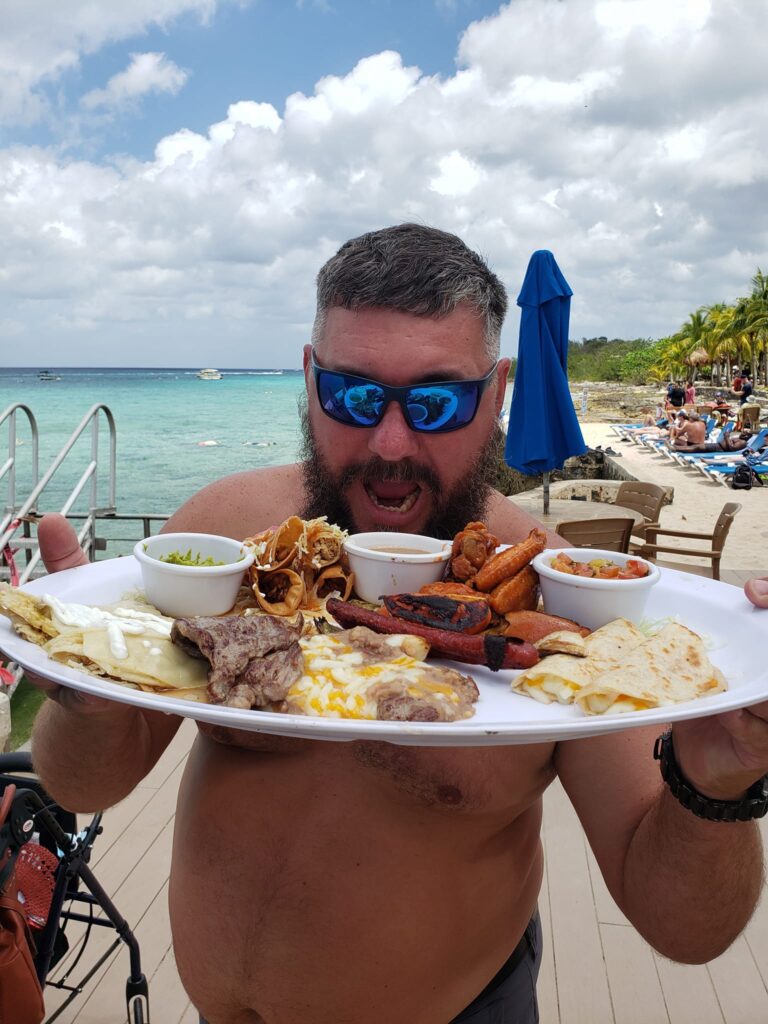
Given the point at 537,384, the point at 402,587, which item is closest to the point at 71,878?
the point at 402,587

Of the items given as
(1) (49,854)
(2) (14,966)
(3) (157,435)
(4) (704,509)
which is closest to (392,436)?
(2) (14,966)

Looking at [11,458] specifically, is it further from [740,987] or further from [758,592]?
[740,987]

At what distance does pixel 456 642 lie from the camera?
1.57 m

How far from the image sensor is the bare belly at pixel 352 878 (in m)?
1.86

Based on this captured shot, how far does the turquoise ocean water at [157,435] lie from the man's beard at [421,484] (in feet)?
17.1

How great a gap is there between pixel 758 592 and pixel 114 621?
1.40 metres

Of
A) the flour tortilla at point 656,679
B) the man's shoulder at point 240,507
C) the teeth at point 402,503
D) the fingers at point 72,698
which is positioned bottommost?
the fingers at point 72,698

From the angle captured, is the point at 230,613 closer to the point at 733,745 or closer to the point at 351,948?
the point at 351,948

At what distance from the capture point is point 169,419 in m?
74.4

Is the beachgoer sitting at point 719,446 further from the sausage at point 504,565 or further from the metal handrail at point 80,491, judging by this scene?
the sausage at point 504,565

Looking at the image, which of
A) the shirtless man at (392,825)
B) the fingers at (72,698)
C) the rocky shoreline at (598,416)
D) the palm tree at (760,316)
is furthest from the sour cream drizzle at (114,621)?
the palm tree at (760,316)

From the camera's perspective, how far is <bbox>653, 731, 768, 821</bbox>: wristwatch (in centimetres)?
153

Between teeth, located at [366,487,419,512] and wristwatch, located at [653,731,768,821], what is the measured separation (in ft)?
3.12

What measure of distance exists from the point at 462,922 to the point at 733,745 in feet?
3.08
